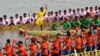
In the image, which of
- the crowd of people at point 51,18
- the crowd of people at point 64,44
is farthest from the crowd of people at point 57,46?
the crowd of people at point 51,18

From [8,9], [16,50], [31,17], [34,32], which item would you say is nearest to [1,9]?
[8,9]

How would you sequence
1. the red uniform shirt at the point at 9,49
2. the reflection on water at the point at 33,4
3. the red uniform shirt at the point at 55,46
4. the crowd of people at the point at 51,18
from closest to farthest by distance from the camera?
1. the red uniform shirt at the point at 9,49
2. the red uniform shirt at the point at 55,46
3. the crowd of people at the point at 51,18
4. the reflection on water at the point at 33,4

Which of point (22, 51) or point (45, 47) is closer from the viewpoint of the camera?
point (22, 51)

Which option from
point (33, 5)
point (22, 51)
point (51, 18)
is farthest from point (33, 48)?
point (33, 5)

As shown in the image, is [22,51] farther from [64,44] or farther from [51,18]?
[51,18]

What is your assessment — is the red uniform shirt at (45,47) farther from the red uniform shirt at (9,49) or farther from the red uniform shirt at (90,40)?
the red uniform shirt at (90,40)

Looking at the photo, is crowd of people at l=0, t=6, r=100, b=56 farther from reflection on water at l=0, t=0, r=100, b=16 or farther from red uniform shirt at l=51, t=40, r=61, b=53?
reflection on water at l=0, t=0, r=100, b=16

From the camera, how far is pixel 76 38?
51.1ft

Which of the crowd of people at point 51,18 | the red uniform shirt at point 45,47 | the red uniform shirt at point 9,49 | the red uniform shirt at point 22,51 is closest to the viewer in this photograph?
the red uniform shirt at point 22,51

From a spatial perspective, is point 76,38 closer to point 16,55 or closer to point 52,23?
point 16,55

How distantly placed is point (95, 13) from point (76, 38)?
27.7 feet

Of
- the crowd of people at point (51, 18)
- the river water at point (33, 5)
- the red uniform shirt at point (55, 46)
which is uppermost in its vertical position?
the red uniform shirt at point (55, 46)

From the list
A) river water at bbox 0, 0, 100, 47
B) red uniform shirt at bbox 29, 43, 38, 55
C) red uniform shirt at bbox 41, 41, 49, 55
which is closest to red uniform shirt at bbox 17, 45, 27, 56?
red uniform shirt at bbox 29, 43, 38, 55

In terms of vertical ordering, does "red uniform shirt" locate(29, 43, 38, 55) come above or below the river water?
above
